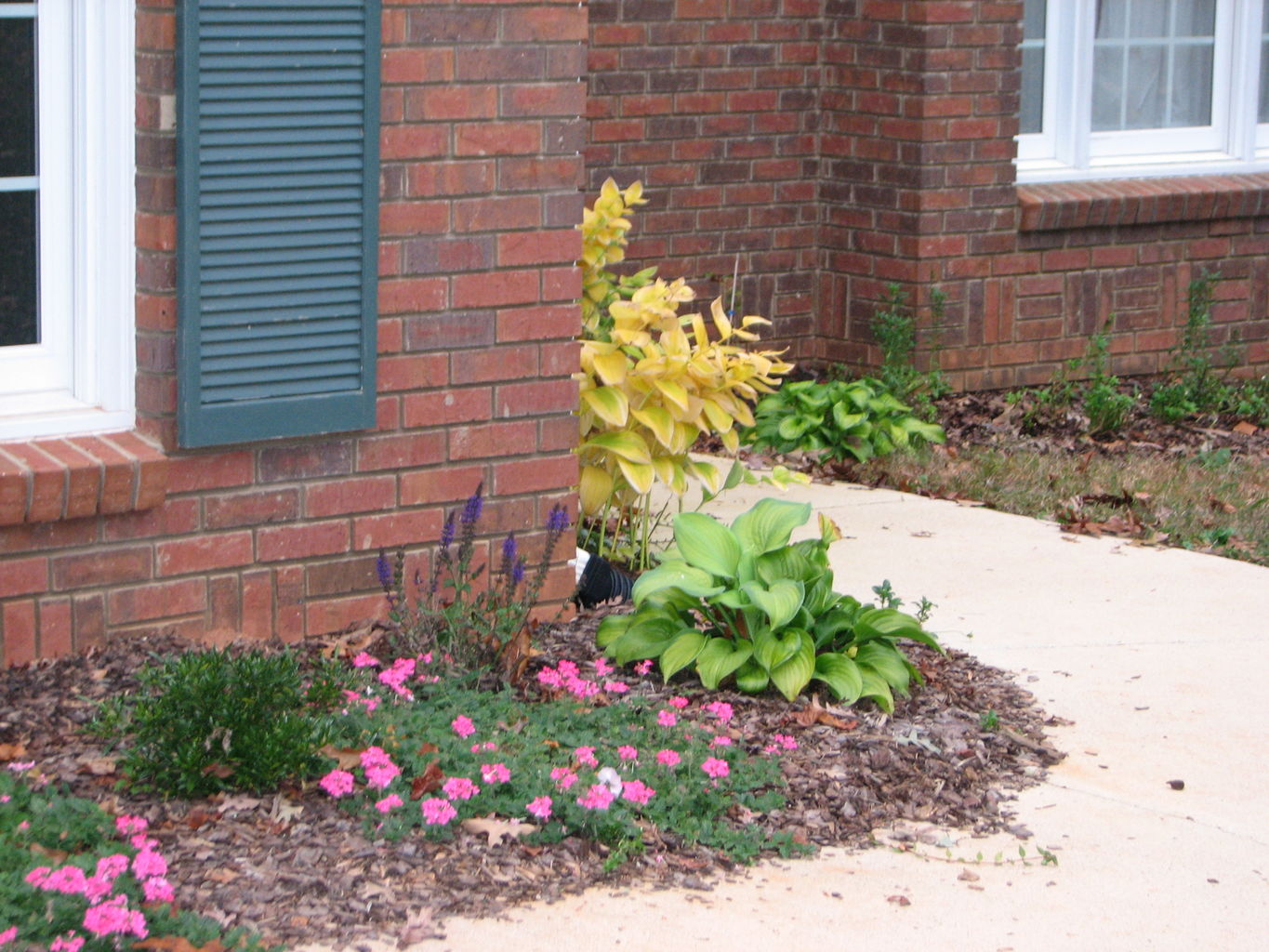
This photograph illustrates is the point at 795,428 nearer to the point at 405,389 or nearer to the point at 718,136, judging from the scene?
the point at 718,136

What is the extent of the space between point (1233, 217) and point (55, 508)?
6.74 meters

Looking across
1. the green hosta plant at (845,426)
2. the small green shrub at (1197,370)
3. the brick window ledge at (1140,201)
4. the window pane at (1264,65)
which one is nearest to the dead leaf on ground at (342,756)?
the green hosta plant at (845,426)

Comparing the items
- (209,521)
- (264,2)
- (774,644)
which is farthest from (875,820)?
(264,2)

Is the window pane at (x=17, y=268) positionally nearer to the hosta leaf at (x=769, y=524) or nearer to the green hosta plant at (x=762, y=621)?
the green hosta plant at (x=762, y=621)

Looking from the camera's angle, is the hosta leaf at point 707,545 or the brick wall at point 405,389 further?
the hosta leaf at point 707,545

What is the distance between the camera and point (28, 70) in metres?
4.71

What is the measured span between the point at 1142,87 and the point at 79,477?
6.67m

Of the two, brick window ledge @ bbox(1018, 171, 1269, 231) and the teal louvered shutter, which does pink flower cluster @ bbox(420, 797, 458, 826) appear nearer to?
the teal louvered shutter

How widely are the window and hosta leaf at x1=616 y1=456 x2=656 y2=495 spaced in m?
4.18

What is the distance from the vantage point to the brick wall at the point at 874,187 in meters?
8.59

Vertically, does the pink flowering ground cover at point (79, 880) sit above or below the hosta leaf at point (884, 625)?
below

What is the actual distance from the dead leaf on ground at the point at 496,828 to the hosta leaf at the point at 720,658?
37.3 inches

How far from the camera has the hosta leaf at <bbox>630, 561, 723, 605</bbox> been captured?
484 centimetres

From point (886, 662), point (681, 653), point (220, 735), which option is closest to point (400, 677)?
point (220, 735)
